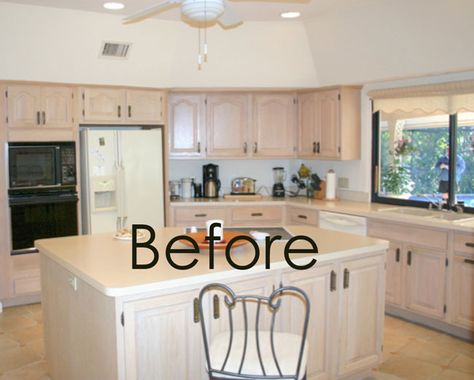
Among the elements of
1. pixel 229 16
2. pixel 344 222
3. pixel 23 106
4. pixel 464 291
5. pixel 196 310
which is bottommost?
pixel 464 291

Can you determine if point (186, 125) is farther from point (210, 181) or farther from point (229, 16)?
point (229, 16)

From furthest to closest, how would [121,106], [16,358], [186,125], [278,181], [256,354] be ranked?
1. [278,181]
2. [186,125]
3. [121,106]
4. [16,358]
5. [256,354]

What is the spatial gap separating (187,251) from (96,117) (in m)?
2.65

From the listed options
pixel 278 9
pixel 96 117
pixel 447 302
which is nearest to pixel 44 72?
pixel 96 117

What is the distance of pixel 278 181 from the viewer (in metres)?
6.25

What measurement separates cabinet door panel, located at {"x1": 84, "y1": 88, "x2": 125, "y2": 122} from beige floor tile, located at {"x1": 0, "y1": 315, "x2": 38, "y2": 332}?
1.95 meters

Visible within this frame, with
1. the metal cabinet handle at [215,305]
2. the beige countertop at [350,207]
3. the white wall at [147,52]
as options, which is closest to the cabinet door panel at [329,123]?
the white wall at [147,52]

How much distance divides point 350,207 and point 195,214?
1664 mm

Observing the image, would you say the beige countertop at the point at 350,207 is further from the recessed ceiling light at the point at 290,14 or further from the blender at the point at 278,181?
the recessed ceiling light at the point at 290,14

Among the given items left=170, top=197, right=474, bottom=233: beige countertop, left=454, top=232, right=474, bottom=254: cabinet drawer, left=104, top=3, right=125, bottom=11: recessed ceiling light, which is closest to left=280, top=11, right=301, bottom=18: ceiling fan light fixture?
left=104, top=3, right=125, bottom=11: recessed ceiling light

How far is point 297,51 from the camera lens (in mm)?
5156

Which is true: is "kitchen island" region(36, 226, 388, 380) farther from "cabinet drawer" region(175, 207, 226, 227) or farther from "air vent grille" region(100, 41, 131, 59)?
"air vent grille" region(100, 41, 131, 59)

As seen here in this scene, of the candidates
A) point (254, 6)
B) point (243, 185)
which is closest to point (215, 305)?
point (254, 6)

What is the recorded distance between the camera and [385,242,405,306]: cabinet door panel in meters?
4.41
